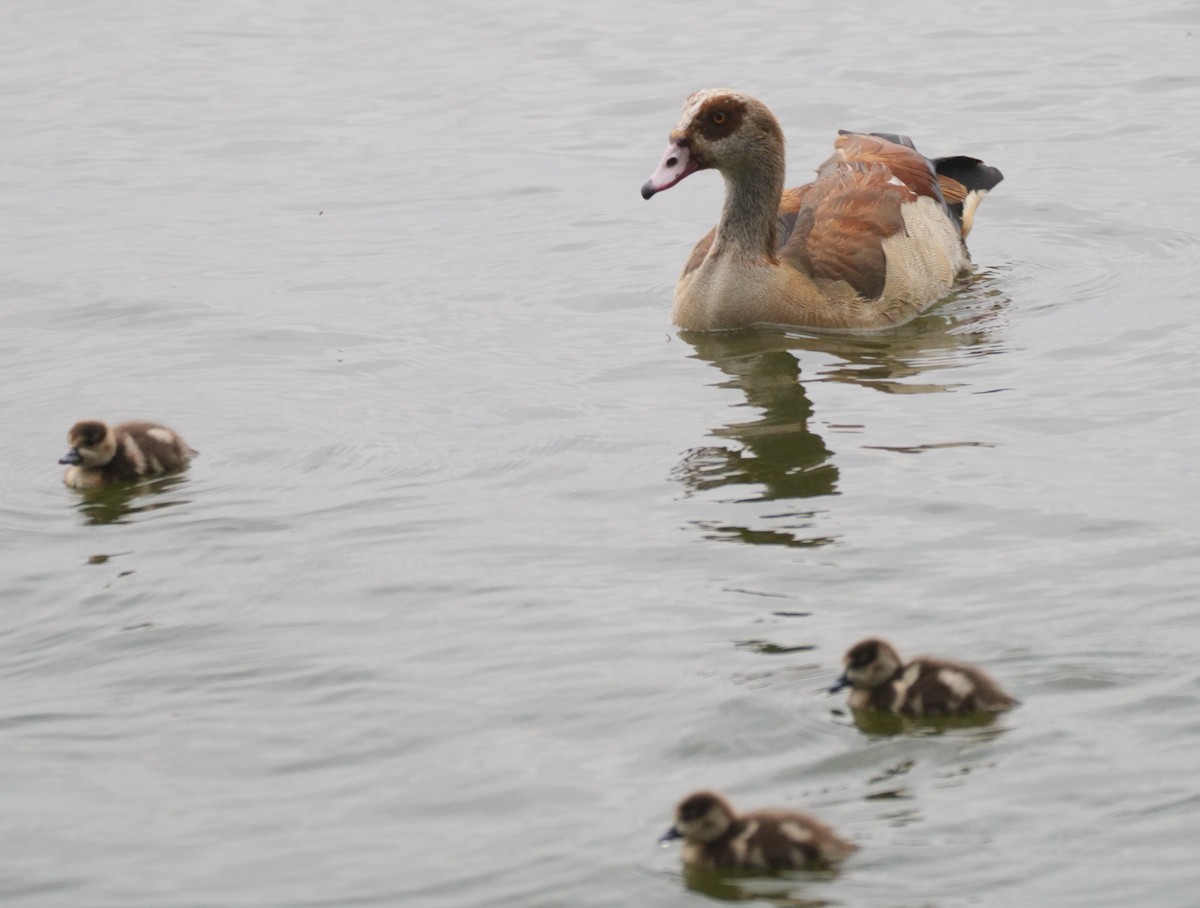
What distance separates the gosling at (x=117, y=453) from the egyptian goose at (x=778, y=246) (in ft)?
11.5

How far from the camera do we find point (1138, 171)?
15.2 metres

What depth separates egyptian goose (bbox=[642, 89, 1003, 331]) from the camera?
12.2m

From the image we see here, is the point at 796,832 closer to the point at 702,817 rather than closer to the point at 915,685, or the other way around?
the point at 702,817

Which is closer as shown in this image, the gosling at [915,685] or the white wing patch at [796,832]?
the white wing patch at [796,832]

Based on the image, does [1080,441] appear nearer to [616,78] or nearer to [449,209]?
[449,209]

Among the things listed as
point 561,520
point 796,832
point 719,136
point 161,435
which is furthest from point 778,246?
point 796,832

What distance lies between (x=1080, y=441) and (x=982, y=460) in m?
0.57

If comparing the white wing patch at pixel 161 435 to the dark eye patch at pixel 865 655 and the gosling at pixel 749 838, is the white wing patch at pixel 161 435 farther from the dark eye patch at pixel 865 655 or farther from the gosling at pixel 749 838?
the gosling at pixel 749 838

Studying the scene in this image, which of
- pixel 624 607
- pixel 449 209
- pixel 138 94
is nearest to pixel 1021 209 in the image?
pixel 449 209

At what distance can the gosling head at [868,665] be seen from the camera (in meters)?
6.88

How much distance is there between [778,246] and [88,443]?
4.76m

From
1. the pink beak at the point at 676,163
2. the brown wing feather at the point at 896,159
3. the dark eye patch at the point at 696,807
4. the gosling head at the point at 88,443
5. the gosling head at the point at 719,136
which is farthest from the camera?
the brown wing feather at the point at 896,159

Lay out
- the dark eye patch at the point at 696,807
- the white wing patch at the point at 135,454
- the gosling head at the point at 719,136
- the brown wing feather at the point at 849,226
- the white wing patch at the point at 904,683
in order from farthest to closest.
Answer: the brown wing feather at the point at 849,226
the gosling head at the point at 719,136
the white wing patch at the point at 135,454
the white wing patch at the point at 904,683
the dark eye patch at the point at 696,807

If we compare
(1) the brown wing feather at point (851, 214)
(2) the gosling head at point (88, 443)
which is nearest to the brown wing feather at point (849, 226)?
(1) the brown wing feather at point (851, 214)
